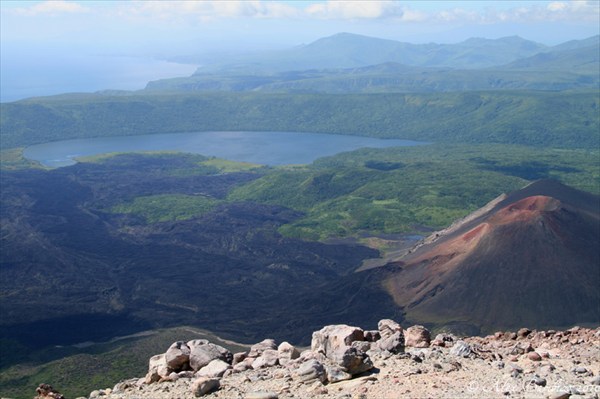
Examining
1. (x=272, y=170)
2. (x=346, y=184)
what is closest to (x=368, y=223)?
(x=346, y=184)

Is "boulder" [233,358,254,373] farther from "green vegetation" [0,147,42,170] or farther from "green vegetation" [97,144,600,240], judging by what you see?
"green vegetation" [0,147,42,170]

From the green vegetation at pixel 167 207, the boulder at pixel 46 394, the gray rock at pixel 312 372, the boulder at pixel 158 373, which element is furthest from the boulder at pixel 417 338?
the green vegetation at pixel 167 207

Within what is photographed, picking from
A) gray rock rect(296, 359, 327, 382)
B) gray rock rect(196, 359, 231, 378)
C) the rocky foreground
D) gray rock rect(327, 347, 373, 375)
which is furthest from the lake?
gray rock rect(296, 359, 327, 382)

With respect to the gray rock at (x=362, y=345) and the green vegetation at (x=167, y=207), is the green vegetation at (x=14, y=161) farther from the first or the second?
the gray rock at (x=362, y=345)

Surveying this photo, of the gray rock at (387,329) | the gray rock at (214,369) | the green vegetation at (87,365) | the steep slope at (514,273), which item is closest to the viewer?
the gray rock at (214,369)

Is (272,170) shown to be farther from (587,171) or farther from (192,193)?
(587,171)
